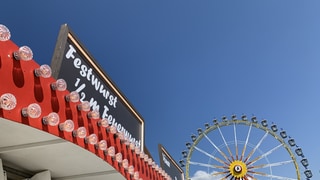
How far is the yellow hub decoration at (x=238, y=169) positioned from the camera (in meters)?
35.2

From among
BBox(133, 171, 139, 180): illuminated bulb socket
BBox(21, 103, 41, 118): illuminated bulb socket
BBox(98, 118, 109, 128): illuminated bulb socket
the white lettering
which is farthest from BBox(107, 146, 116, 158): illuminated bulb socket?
the white lettering

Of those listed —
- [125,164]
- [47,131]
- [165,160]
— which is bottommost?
[47,131]

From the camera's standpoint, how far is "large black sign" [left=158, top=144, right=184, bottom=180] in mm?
17578

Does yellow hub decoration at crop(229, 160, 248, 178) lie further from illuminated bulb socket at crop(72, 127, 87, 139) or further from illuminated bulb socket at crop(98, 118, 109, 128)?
illuminated bulb socket at crop(72, 127, 87, 139)

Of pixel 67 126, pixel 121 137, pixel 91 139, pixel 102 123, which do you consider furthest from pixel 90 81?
pixel 67 126

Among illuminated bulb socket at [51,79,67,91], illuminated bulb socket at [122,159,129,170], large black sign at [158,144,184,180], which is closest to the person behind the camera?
illuminated bulb socket at [51,79,67,91]

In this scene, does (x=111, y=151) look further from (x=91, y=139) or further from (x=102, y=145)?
(x=91, y=139)

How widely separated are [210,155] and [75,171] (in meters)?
32.6

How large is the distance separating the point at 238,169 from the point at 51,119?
33.3 m

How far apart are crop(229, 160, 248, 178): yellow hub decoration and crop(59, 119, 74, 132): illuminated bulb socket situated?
3247 centimetres

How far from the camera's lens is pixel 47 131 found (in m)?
4.38

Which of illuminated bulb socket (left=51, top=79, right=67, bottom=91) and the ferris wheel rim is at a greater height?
the ferris wheel rim

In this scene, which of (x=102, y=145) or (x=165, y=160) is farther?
→ (x=165, y=160)

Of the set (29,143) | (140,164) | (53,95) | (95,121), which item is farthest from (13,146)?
(140,164)
